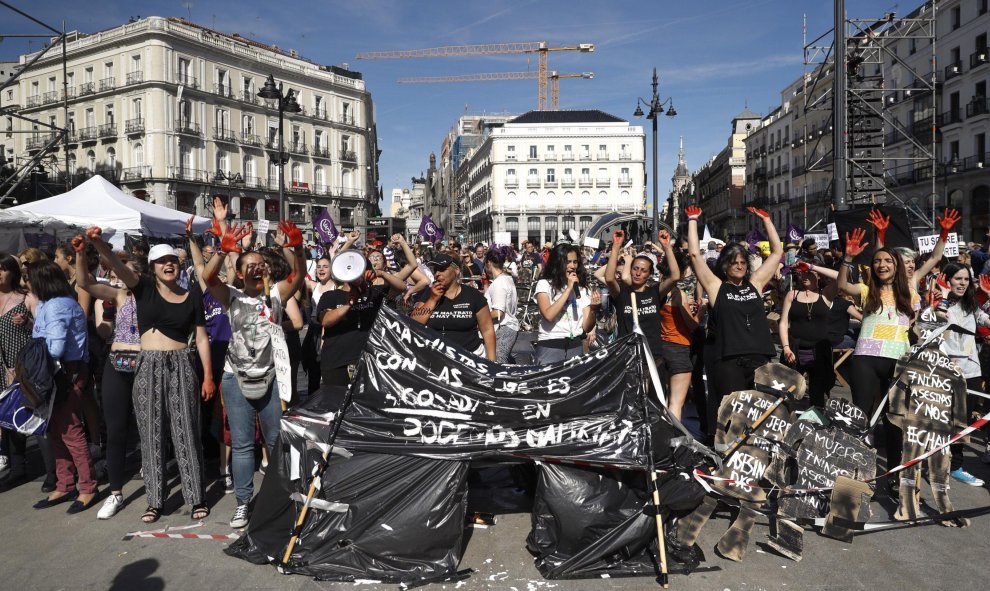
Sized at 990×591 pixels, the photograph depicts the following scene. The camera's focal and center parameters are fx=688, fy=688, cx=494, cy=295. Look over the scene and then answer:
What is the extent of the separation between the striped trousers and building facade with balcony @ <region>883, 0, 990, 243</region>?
119ft

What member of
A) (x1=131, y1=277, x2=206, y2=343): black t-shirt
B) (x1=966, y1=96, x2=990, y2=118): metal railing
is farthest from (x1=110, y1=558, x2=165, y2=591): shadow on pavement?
(x1=966, y1=96, x2=990, y2=118): metal railing

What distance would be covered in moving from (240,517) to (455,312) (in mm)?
2077

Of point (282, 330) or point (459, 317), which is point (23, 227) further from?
point (459, 317)

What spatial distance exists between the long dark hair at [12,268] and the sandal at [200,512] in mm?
2536

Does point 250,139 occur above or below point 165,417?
above

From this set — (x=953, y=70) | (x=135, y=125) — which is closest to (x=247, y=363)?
(x=953, y=70)

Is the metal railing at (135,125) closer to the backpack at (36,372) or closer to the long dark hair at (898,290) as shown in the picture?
the backpack at (36,372)

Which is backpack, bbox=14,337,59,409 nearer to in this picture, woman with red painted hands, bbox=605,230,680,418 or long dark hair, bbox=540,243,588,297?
long dark hair, bbox=540,243,588,297

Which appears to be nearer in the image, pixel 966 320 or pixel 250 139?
pixel 966 320

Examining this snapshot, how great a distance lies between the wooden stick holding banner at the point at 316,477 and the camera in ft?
12.9

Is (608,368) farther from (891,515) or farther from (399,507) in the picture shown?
(891,515)

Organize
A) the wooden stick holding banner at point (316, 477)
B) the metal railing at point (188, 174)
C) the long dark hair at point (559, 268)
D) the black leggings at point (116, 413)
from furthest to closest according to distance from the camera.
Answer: the metal railing at point (188, 174) < the long dark hair at point (559, 268) < the black leggings at point (116, 413) < the wooden stick holding banner at point (316, 477)

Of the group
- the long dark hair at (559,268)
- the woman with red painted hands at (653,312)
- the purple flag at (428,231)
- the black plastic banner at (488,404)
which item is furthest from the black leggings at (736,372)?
the purple flag at (428,231)

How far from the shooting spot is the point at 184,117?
4644cm
